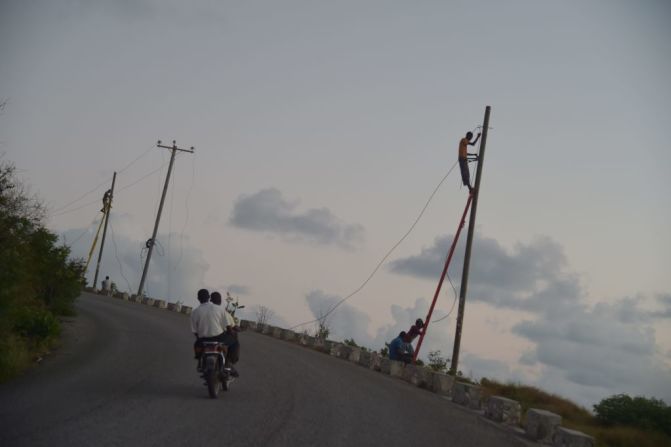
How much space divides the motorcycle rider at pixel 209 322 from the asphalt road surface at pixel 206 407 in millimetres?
1015

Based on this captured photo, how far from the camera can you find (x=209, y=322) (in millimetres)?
12648

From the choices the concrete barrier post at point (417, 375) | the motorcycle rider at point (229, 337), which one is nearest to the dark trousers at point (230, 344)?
the motorcycle rider at point (229, 337)

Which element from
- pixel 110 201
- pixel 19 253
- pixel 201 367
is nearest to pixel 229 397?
pixel 201 367

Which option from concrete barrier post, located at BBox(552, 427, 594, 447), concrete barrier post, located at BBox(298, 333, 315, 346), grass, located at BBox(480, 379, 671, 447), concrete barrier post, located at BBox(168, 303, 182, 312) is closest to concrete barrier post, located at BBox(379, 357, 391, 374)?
grass, located at BBox(480, 379, 671, 447)

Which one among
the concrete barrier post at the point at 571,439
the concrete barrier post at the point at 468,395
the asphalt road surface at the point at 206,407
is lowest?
the asphalt road surface at the point at 206,407

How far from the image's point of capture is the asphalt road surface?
28.7ft

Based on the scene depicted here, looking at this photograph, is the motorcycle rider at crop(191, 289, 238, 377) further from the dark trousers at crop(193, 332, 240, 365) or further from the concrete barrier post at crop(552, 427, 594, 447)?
the concrete barrier post at crop(552, 427, 594, 447)

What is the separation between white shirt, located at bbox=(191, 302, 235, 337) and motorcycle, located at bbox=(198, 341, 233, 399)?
241 mm

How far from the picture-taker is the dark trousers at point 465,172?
75.9 feet

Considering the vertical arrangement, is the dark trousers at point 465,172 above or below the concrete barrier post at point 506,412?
above

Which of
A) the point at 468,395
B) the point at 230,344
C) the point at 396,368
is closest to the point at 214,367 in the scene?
the point at 230,344

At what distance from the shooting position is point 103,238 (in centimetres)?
6203

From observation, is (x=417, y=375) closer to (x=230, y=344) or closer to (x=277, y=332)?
(x=230, y=344)

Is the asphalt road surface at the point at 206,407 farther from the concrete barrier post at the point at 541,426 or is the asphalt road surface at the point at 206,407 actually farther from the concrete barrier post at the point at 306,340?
the concrete barrier post at the point at 306,340
